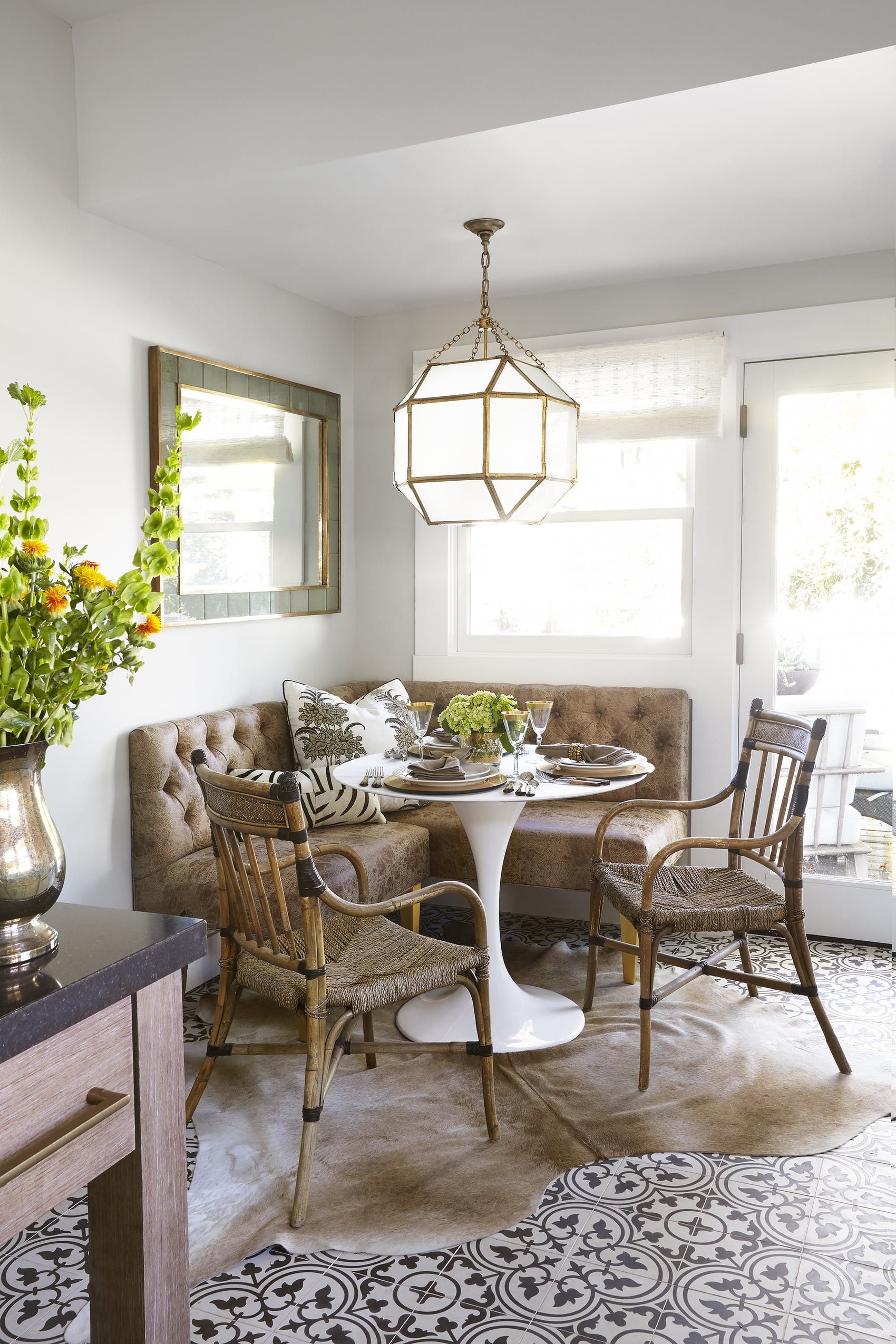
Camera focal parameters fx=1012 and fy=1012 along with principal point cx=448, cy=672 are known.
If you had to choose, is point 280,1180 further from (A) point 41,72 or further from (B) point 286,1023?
(A) point 41,72

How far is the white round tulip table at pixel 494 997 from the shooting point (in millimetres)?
2797

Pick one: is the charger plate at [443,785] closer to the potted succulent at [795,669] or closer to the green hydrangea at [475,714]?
the green hydrangea at [475,714]

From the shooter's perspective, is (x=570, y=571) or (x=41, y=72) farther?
(x=570, y=571)

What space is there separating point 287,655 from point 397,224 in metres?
1.71

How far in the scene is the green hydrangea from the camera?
285 cm

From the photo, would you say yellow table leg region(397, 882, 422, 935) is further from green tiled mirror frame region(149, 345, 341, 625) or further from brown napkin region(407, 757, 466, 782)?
green tiled mirror frame region(149, 345, 341, 625)

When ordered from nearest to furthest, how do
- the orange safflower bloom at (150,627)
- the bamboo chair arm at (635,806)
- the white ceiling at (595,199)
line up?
1. the orange safflower bloom at (150,627)
2. the white ceiling at (595,199)
3. the bamboo chair arm at (635,806)

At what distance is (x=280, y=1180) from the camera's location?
2.24 m

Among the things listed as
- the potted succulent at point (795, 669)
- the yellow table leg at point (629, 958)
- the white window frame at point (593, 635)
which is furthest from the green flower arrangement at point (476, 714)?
the potted succulent at point (795, 669)

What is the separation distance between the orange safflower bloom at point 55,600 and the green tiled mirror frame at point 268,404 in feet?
6.75

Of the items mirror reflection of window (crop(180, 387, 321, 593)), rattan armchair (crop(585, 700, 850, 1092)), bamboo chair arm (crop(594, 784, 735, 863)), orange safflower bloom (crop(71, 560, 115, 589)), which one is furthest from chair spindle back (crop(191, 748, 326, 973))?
mirror reflection of window (crop(180, 387, 321, 593))

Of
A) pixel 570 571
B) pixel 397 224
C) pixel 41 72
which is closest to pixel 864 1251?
pixel 570 571

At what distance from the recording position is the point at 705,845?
8.79 feet

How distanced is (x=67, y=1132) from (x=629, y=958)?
2528 millimetres
